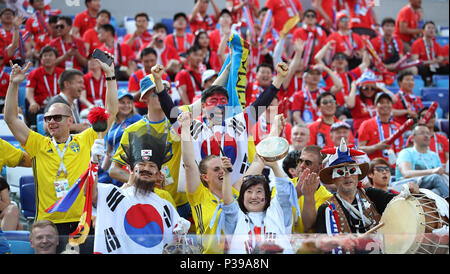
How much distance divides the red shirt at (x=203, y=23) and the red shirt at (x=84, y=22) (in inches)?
66.7

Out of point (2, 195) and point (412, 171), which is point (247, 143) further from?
point (412, 171)

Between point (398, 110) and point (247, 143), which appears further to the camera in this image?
point (398, 110)

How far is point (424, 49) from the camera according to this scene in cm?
1152

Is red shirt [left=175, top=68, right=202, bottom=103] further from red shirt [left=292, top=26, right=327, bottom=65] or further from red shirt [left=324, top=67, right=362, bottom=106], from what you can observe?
red shirt [left=292, top=26, right=327, bottom=65]

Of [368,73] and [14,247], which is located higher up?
[368,73]

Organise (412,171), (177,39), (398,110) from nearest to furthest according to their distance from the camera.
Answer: (412,171), (398,110), (177,39)

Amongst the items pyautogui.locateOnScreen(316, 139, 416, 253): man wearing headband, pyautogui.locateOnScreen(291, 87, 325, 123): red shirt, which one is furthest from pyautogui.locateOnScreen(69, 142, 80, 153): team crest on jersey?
pyautogui.locateOnScreen(291, 87, 325, 123): red shirt

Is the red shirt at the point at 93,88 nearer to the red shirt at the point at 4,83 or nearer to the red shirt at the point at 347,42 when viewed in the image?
the red shirt at the point at 4,83

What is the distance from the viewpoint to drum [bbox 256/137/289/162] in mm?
4594

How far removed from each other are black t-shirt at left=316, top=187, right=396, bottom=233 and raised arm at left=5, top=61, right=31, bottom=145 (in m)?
2.33

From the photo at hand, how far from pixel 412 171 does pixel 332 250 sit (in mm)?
3837
